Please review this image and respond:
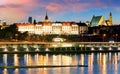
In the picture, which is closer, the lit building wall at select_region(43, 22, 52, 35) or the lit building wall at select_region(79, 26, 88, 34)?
the lit building wall at select_region(79, 26, 88, 34)

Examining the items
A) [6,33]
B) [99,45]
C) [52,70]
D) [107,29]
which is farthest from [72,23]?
[52,70]

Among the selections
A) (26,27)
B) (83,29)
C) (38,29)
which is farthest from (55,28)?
(26,27)

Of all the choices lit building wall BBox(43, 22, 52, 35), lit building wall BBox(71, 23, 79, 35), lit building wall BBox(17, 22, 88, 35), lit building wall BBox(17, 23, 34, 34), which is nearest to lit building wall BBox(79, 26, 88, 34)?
lit building wall BBox(17, 22, 88, 35)

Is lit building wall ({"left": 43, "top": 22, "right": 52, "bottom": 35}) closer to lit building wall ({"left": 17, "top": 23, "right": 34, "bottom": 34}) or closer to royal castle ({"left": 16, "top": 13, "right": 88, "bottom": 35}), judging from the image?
royal castle ({"left": 16, "top": 13, "right": 88, "bottom": 35})

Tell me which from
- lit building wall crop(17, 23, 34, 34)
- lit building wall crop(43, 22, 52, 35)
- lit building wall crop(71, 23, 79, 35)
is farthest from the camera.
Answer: lit building wall crop(71, 23, 79, 35)

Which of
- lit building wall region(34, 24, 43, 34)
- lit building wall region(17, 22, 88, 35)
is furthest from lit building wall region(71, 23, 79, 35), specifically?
lit building wall region(34, 24, 43, 34)

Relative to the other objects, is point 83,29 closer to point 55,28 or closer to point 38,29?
point 55,28

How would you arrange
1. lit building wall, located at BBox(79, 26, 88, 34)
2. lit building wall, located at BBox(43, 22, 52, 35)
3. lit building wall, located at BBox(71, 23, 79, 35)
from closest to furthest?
lit building wall, located at BBox(79, 26, 88, 34)
lit building wall, located at BBox(43, 22, 52, 35)
lit building wall, located at BBox(71, 23, 79, 35)

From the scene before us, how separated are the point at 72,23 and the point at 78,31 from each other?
570cm

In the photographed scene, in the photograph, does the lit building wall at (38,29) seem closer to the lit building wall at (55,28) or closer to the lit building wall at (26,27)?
the lit building wall at (55,28)

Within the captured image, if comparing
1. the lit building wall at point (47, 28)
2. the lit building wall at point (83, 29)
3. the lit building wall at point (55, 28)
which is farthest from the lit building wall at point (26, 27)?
the lit building wall at point (83, 29)

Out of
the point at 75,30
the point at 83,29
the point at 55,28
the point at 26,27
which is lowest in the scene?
the point at 75,30

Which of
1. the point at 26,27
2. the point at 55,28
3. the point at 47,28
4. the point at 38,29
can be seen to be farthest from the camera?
the point at 55,28

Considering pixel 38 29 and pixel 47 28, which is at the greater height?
pixel 47 28
